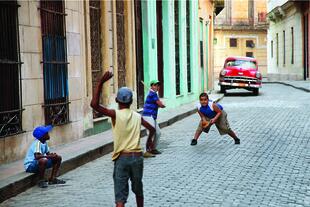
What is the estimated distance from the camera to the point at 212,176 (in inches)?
313

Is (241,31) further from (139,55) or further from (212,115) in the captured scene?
(212,115)

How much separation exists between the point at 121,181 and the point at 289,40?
3990 centimetres

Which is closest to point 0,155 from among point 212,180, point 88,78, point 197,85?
point 212,180

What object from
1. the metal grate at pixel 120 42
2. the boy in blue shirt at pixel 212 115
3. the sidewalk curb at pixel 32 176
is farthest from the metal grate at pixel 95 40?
the boy in blue shirt at pixel 212 115

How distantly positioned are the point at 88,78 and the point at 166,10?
8565 millimetres

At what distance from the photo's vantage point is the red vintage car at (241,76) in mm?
28047

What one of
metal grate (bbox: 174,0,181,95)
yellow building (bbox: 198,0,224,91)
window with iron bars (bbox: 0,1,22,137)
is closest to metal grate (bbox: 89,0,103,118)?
window with iron bars (bbox: 0,1,22,137)

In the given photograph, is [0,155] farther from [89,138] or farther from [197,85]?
[197,85]

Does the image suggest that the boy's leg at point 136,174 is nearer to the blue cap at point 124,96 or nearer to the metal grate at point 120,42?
the blue cap at point 124,96

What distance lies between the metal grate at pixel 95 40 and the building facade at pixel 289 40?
27.1m

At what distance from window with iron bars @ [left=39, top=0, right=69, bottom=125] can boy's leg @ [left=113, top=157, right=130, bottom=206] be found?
16.1 ft

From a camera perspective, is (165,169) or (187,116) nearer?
(165,169)

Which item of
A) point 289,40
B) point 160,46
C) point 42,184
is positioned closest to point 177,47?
point 160,46

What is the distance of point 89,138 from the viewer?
1170cm
